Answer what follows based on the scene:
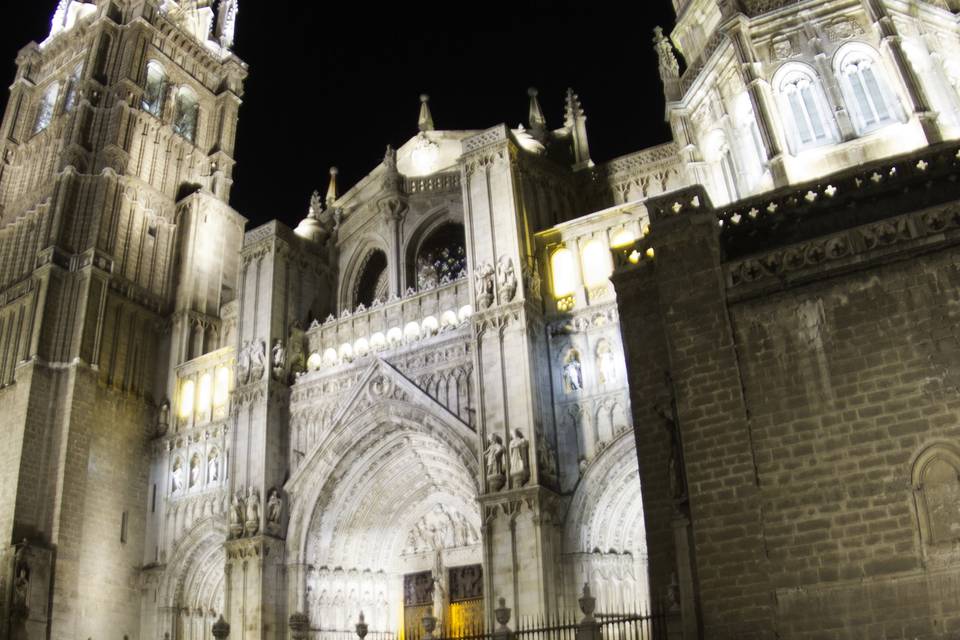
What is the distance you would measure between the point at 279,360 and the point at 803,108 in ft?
52.1

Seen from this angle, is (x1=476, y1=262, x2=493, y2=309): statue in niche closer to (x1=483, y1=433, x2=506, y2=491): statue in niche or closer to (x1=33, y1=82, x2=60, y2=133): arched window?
(x1=483, y1=433, x2=506, y2=491): statue in niche

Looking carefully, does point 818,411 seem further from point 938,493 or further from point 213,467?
Result: point 213,467

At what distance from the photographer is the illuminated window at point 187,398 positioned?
28.6 metres

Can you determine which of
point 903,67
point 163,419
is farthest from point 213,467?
point 903,67

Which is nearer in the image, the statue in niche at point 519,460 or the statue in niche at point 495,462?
the statue in niche at point 519,460

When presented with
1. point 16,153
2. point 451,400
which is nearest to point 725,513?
point 451,400

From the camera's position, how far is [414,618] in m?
24.2

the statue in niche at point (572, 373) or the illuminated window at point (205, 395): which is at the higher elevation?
the illuminated window at point (205, 395)

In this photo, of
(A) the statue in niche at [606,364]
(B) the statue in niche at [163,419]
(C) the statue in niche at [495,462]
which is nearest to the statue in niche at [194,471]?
(B) the statue in niche at [163,419]

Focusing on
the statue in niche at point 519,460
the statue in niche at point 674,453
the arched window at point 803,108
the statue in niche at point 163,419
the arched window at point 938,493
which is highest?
the arched window at point 803,108

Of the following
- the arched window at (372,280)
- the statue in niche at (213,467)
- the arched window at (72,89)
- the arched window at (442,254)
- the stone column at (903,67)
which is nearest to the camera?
the stone column at (903,67)

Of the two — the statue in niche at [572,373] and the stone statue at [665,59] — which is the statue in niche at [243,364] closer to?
the statue in niche at [572,373]

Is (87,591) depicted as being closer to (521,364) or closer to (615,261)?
(521,364)

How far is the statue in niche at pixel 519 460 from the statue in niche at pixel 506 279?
3.51 metres
